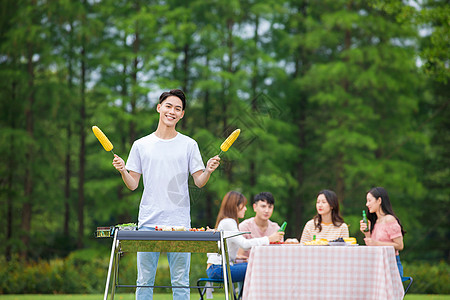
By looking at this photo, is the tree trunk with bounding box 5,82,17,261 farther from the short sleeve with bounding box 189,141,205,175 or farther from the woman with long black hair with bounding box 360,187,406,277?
the short sleeve with bounding box 189,141,205,175

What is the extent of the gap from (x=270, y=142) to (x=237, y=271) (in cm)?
1150

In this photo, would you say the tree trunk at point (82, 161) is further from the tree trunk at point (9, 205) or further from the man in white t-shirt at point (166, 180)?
the man in white t-shirt at point (166, 180)

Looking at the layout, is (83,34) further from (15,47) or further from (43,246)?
(43,246)

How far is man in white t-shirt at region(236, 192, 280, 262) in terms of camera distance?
6.66 m

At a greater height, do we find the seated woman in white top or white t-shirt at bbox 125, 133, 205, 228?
white t-shirt at bbox 125, 133, 205, 228

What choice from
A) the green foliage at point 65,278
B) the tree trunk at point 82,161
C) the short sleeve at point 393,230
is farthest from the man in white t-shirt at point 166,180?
the tree trunk at point 82,161

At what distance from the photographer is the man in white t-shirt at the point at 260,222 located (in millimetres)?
6664

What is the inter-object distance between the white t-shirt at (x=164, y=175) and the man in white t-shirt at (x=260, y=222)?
2.03 meters

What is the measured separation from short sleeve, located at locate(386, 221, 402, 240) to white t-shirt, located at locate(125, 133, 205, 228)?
221 centimetres

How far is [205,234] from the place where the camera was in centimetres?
427

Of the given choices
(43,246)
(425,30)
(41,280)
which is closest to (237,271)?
(41,280)

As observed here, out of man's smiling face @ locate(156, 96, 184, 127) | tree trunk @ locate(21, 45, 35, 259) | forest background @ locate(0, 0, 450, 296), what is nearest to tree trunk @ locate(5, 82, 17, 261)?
forest background @ locate(0, 0, 450, 296)

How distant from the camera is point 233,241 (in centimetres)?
609

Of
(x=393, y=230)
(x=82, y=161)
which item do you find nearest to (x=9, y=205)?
(x=82, y=161)
